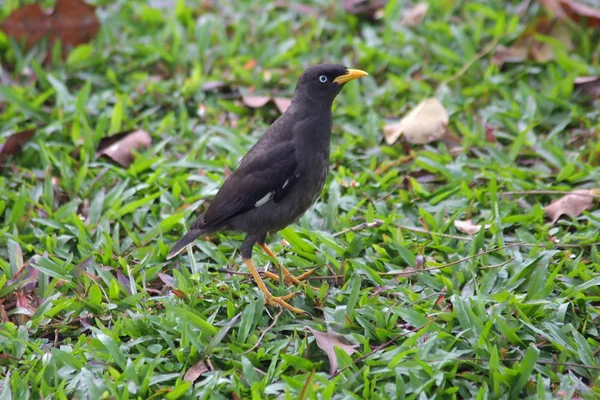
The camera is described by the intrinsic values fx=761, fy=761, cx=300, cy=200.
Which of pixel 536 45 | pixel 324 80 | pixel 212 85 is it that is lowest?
pixel 536 45

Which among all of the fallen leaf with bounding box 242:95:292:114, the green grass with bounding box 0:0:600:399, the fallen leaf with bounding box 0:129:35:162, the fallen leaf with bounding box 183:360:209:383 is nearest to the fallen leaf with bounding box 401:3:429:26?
the green grass with bounding box 0:0:600:399

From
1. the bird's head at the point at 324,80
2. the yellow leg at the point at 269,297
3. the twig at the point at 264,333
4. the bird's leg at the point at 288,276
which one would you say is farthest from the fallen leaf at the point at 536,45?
the twig at the point at 264,333

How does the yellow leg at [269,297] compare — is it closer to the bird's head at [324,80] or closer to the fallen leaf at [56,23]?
the bird's head at [324,80]

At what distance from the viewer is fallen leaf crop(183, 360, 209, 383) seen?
4172mm

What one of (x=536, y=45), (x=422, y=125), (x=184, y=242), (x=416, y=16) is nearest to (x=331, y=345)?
(x=184, y=242)

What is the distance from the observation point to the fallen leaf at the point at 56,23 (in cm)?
744

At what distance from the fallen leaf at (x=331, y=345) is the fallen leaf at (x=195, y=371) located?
0.64 metres

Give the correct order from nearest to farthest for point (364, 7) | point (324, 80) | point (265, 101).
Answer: point (324, 80) → point (265, 101) → point (364, 7)

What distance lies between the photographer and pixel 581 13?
718 cm

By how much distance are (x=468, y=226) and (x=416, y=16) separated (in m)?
3.26

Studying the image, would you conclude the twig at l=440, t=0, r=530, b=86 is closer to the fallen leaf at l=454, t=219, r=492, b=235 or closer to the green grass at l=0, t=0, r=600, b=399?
the green grass at l=0, t=0, r=600, b=399

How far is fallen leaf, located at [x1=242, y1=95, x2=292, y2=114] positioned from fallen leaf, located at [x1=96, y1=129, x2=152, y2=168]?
0.95 metres

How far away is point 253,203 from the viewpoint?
4949mm

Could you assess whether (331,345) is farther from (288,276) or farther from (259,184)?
(259,184)
